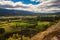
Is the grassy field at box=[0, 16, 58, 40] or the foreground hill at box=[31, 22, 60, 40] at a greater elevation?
the grassy field at box=[0, 16, 58, 40]

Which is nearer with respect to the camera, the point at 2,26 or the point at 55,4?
the point at 2,26

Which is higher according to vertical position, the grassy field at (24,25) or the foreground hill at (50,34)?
the grassy field at (24,25)

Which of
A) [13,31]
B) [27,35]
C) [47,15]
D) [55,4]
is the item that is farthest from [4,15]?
[55,4]

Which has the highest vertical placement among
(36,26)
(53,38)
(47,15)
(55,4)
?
(55,4)

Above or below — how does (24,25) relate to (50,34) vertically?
above

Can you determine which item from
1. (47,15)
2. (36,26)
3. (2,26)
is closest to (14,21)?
(2,26)

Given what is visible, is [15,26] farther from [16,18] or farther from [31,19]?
[31,19]

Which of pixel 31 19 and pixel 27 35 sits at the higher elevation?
pixel 31 19

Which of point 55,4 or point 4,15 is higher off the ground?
point 55,4

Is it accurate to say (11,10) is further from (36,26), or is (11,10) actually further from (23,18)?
(36,26)
